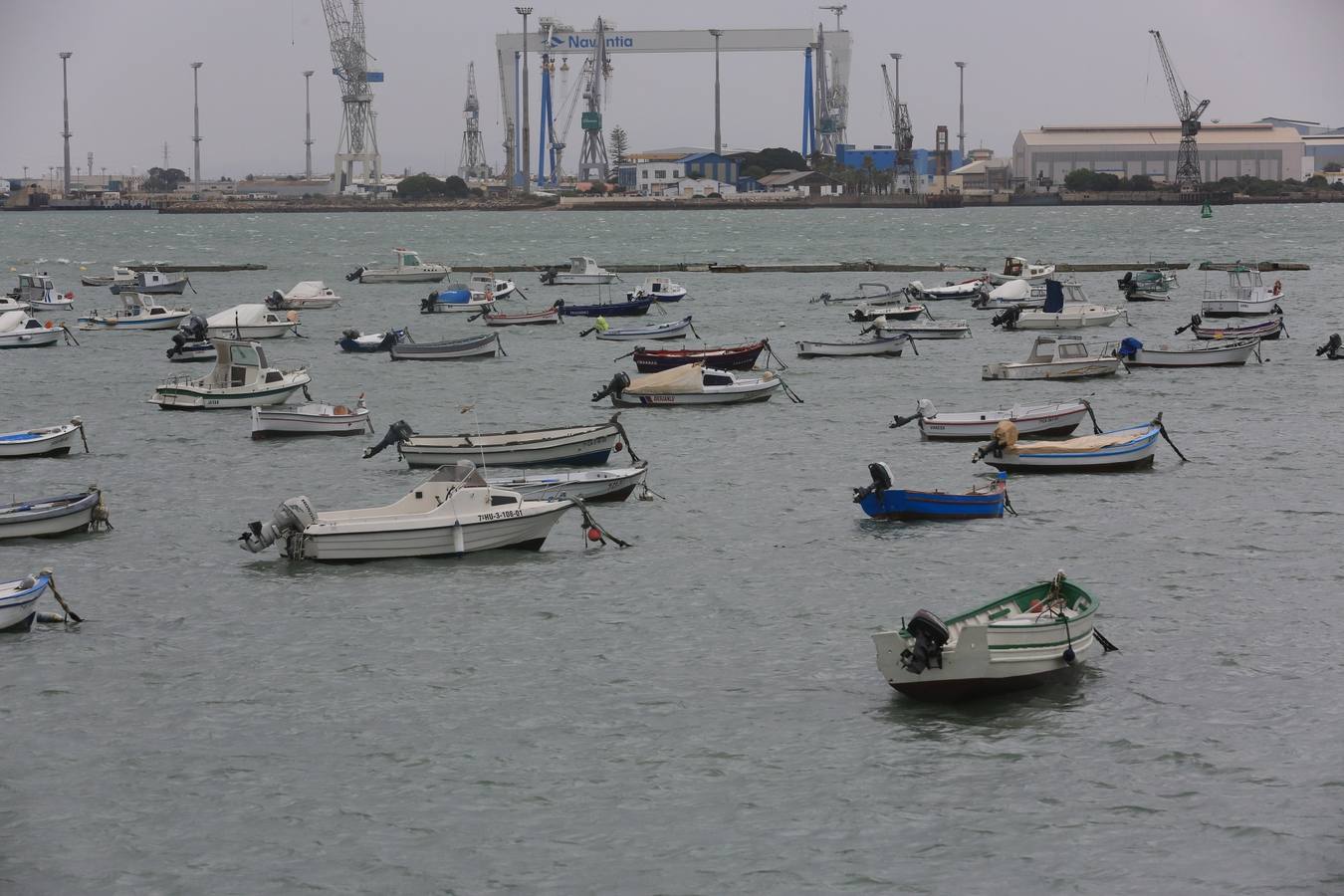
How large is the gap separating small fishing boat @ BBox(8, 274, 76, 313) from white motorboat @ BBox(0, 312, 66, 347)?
39.0ft

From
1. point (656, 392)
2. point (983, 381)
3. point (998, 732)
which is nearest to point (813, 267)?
point (983, 381)

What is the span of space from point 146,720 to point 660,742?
8182 mm

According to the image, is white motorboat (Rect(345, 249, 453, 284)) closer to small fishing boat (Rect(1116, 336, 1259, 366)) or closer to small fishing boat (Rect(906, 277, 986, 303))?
small fishing boat (Rect(906, 277, 986, 303))

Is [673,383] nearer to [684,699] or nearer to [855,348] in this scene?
[855,348]

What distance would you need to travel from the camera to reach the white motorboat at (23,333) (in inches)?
3312

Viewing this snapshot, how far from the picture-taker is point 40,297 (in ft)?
333

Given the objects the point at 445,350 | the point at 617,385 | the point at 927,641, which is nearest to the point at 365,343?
the point at 445,350

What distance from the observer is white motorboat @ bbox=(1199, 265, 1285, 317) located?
88.3 metres

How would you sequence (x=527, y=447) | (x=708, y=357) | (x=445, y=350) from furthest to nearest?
1. (x=445, y=350)
2. (x=708, y=357)
3. (x=527, y=447)

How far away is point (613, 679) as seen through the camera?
27781 mm

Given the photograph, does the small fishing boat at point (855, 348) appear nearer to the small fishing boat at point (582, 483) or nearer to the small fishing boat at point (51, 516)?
the small fishing boat at point (582, 483)

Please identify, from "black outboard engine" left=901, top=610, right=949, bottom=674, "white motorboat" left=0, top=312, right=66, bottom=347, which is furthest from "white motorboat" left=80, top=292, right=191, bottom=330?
"black outboard engine" left=901, top=610, right=949, bottom=674

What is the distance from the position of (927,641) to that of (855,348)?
50.3 meters

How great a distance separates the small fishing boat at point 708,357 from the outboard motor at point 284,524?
3265cm
